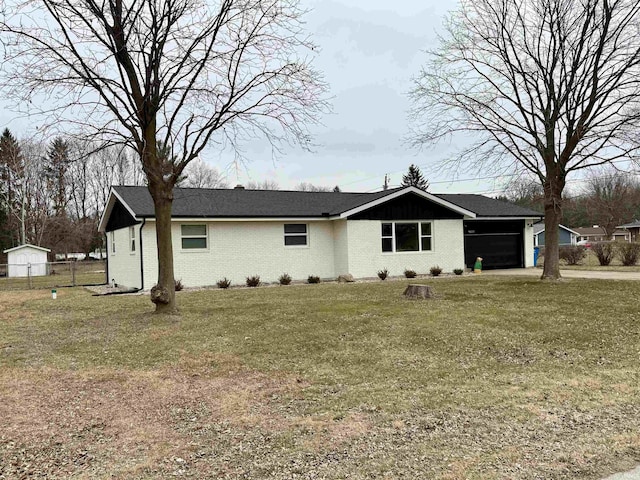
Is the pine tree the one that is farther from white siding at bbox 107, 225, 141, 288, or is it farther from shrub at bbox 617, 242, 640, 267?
white siding at bbox 107, 225, 141, 288

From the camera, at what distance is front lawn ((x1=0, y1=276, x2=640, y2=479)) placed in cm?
349

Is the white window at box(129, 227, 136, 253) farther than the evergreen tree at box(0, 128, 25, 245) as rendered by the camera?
No

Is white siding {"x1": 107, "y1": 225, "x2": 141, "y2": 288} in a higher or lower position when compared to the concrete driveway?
higher

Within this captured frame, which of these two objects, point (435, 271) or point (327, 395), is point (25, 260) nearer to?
point (435, 271)

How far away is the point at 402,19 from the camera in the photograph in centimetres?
1416

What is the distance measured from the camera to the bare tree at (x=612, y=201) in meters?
52.0

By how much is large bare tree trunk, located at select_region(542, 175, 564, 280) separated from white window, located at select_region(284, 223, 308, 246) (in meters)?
8.66

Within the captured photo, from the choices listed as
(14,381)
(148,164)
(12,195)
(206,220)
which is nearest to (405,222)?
(206,220)

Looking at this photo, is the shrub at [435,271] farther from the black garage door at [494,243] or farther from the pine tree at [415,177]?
the pine tree at [415,177]

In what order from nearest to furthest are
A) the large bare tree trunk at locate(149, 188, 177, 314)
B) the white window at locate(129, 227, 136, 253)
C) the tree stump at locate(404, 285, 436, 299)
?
the large bare tree trunk at locate(149, 188, 177, 314)
the tree stump at locate(404, 285, 436, 299)
the white window at locate(129, 227, 136, 253)

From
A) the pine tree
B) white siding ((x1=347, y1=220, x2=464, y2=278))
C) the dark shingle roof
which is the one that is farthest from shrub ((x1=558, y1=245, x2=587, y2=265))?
the pine tree

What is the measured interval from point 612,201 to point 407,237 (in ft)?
142

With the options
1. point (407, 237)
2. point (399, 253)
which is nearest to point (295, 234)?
point (399, 253)

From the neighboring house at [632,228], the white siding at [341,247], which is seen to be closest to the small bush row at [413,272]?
the white siding at [341,247]
